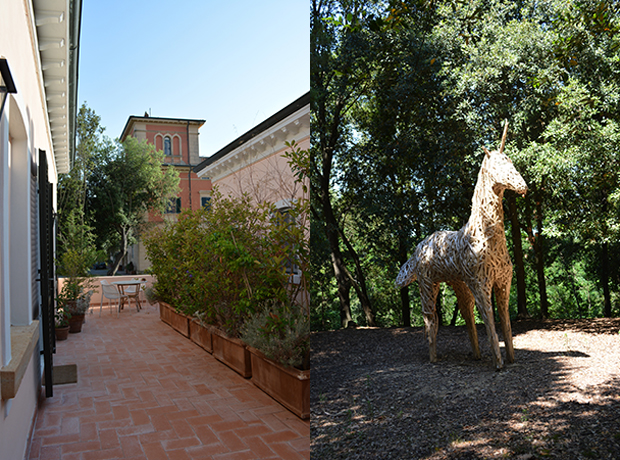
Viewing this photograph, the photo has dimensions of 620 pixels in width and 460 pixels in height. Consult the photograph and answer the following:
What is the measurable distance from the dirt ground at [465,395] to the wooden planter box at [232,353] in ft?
9.47

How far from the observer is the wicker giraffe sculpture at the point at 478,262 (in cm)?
225

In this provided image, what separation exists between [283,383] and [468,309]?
2447 mm

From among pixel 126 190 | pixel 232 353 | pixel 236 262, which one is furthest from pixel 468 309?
pixel 126 190

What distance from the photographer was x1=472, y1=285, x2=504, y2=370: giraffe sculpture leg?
7.41 ft

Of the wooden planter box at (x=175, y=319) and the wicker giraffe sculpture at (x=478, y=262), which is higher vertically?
the wicker giraffe sculpture at (x=478, y=262)

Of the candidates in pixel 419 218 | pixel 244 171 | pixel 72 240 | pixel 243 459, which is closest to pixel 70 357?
pixel 243 459

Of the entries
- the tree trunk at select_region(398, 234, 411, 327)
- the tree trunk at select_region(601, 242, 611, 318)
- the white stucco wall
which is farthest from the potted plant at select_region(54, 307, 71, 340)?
the tree trunk at select_region(601, 242, 611, 318)

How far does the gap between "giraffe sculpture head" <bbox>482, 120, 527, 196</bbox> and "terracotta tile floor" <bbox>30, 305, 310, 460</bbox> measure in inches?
94.0

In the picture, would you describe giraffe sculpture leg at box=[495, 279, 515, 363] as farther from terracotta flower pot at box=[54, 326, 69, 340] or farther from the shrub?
terracotta flower pot at box=[54, 326, 69, 340]

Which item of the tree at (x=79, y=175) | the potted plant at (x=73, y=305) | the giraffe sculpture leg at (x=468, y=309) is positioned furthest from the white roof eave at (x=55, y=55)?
the tree at (x=79, y=175)

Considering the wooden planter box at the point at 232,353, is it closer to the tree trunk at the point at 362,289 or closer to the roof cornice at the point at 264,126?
the roof cornice at the point at 264,126

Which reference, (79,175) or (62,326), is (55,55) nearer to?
(62,326)

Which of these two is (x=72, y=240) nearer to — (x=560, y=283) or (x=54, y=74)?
(x=54, y=74)

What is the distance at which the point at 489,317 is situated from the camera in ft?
7.66
